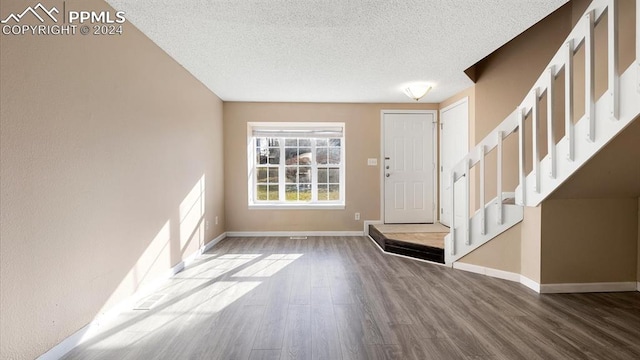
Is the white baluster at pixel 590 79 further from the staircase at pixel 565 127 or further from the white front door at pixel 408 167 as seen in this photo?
the white front door at pixel 408 167

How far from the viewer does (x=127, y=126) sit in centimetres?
252

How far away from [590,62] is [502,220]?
1.61 m

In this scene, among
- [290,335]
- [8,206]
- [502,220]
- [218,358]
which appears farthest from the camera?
[502,220]

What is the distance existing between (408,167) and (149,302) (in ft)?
14.2

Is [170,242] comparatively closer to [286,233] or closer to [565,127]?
[286,233]

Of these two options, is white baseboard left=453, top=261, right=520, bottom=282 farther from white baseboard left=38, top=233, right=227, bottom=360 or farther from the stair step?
white baseboard left=38, top=233, right=227, bottom=360

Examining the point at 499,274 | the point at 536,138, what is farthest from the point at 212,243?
the point at 536,138

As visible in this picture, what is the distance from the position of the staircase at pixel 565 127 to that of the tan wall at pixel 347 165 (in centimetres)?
197

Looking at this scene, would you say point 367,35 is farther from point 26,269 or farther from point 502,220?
point 26,269

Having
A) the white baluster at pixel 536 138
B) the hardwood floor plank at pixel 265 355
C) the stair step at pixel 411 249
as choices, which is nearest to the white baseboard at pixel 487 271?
the stair step at pixel 411 249

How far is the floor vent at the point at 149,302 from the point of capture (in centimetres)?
256

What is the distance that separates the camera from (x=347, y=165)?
5.35 metres

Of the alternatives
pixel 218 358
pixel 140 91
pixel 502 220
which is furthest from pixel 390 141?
pixel 218 358

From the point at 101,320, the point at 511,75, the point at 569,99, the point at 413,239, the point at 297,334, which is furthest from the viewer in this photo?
the point at 413,239
